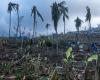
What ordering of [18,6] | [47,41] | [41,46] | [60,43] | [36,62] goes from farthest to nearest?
1. [18,6]
2. [60,43]
3. [47,41]
4. [41,46]
5. [36,62]

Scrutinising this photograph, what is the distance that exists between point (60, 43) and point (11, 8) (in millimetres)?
20116

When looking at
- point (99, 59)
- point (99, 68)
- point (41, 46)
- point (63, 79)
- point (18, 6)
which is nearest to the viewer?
point (99, 68)

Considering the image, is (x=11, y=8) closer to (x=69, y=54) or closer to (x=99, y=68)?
(x=69, y=54)

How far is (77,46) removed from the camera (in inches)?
1689

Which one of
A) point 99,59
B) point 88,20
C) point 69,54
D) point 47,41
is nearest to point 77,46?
point 47,41

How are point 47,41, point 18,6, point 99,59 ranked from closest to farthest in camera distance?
point 99,59 → point 47,41 → point 18,6

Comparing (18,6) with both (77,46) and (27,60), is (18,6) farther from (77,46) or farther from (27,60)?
(27,60)

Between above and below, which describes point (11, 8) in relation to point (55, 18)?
above

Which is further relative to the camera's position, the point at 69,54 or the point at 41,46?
the point at 41,46

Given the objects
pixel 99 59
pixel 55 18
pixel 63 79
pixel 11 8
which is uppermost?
pixel 11 8

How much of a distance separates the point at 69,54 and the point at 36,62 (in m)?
4.36

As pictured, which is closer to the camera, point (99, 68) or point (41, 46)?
point (99, 68)

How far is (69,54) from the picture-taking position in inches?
619

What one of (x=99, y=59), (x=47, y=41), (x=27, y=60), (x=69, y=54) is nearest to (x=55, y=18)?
(x=47, y=41)
